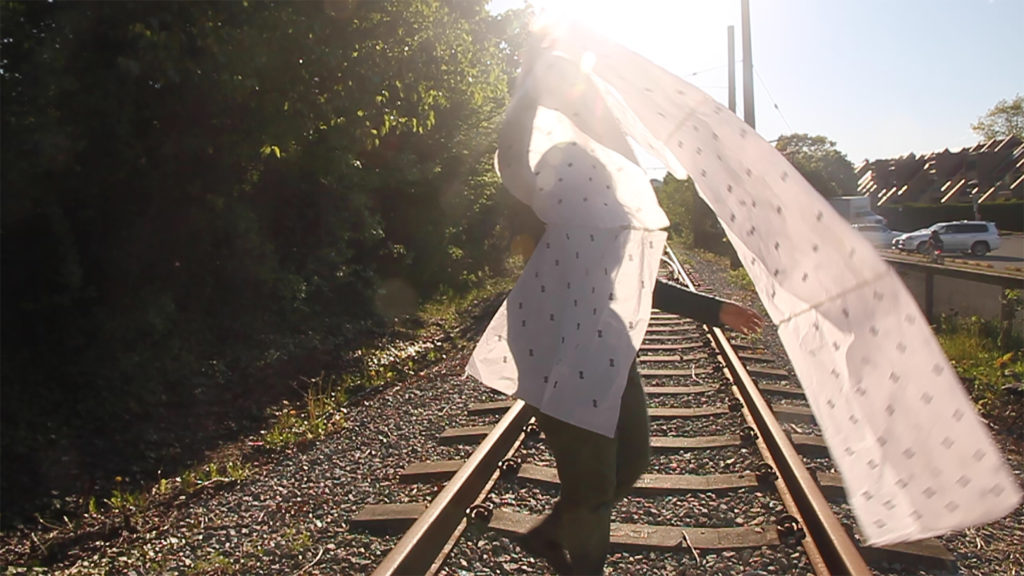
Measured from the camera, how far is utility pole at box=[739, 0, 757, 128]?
2262 cm

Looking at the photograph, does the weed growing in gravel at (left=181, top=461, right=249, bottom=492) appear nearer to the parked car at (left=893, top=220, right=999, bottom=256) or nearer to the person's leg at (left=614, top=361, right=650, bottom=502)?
the person's leg at (left=614, top=361, right=650, bottom=502)

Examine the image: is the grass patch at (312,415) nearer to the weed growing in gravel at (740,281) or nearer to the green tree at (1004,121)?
the weed growing in gravel at (740,281)

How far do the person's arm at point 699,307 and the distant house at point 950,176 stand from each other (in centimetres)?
6782

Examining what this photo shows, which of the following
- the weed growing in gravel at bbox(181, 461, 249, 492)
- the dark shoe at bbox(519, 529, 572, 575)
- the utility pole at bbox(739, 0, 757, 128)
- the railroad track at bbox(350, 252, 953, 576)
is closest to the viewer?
the dark shoe at bbox(519, 529, 572, 575)

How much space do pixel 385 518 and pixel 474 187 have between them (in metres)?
15.5

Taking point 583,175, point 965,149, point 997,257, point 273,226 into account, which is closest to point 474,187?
point 273,226

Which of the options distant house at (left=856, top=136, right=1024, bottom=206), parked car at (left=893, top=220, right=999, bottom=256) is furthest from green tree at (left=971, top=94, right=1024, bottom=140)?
parked car at (left=893, top=220, right=999, bottom=256)

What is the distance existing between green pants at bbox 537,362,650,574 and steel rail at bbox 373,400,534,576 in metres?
0.84

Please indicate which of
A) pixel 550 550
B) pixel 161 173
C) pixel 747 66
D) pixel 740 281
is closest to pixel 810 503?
pixel 550 550

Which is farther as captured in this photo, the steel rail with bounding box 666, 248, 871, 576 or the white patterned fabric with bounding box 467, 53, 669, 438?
the steel rail with bounding box 666, 248, 871, 576

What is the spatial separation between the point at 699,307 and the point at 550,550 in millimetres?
1044

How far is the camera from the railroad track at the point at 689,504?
3.31 metres

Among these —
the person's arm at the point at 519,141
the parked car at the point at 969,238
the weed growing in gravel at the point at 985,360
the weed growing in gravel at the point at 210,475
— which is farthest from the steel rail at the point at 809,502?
the parked car at the point at 969,238

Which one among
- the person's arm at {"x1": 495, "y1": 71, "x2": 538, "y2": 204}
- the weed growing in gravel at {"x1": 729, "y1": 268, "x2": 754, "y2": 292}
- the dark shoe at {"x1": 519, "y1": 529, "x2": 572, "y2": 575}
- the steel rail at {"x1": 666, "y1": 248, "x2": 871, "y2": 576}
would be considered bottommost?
the weed growing in gravel at {"x1": 729, "y1": 268, "x2": 754, "y2": 292}
